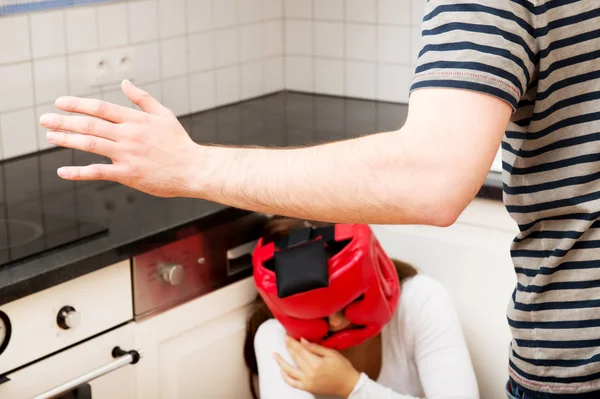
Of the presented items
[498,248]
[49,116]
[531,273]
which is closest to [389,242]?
[498,248]

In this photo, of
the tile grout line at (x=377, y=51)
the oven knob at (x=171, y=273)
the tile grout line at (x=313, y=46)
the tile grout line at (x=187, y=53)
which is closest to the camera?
the oven knob at (x=171, y=273)

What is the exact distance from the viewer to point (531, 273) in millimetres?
1110

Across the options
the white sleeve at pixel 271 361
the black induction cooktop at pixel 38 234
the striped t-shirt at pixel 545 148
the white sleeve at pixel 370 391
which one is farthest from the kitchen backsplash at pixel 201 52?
the striped t-shirt at pixel 545 148

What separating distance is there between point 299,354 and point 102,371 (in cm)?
47

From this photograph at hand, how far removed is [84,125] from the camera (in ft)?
3.39

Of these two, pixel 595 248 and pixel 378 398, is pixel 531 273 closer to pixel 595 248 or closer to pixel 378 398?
pixel 595 248

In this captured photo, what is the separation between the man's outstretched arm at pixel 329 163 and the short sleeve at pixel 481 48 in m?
0.01

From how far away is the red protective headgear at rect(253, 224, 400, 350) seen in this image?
1.75 metres

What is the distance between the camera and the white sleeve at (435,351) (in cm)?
191

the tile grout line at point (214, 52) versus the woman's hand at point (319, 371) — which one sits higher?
the tile grout line at point (214, 52)

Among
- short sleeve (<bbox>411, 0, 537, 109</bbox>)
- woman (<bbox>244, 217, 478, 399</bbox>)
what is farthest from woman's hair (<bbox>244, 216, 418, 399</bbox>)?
short sleeve (<bbox>411, 0, 537, 109</bbox>)

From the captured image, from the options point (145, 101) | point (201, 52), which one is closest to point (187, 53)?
point (201, 52)

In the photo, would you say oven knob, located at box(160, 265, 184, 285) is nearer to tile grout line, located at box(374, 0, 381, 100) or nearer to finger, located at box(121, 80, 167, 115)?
finger, located at box(121, 80, 167, 115)

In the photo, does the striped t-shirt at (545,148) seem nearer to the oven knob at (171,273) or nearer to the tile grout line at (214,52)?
the oven knob at (171,273)
